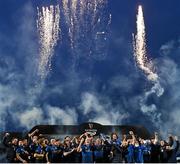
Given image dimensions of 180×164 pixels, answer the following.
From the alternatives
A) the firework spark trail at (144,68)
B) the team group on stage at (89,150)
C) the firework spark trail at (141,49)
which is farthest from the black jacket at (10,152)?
the firework spark trail at (141,49)

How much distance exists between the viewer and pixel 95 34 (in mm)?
21828

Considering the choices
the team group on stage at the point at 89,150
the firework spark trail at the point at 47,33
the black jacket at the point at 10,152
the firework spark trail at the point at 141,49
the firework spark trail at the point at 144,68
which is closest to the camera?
the team group on stage at the point at 89,150

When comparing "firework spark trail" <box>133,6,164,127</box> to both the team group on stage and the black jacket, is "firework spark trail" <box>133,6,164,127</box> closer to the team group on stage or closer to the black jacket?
the team group on stage

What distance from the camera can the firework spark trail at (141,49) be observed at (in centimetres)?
2147

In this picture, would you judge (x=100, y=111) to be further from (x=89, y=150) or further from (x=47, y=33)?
(x=47, y=33)

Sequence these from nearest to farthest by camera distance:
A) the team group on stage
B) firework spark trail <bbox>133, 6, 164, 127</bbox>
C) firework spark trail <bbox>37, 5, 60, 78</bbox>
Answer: the team group on stage < firework spark trail <bbox>133, 6, 164, 127</bbox> < firework spark trail <bbox>37, 5, 60, 78</bbox>

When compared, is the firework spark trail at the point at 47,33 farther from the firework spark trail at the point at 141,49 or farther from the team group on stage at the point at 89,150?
the firework spark trail at the point at 141,49

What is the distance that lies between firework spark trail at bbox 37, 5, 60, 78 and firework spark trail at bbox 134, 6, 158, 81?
10.5ft

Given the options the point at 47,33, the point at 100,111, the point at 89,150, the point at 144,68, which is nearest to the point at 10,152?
the point at 89,150

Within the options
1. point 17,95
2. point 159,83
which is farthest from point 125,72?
point 17,95

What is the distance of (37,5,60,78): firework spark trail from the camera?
70.9 ft

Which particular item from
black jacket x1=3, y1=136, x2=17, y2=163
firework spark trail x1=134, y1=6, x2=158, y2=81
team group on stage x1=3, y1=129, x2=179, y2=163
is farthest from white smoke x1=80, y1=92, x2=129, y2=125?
black jacket x1=3, y1=136, x2=17, y2=163

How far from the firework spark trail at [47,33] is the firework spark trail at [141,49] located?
10.5ft

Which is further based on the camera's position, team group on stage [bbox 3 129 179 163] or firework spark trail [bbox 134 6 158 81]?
firework spark trail [bbox 134 6 158 81]
